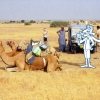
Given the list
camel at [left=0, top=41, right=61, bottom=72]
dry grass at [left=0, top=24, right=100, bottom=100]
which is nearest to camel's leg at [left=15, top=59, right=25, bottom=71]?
camel at [left=0, top=41, right=61, bottom=72]

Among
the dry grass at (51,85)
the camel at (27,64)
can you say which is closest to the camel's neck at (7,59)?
the camel at (27,64)

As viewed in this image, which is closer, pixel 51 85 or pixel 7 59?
pixel 51 85

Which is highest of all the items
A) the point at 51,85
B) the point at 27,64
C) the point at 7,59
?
the point at 7,59

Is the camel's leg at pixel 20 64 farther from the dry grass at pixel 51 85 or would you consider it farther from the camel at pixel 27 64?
the dry grass at pixel 51 85

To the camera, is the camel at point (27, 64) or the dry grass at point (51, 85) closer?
the dry grass at point (51, 85)

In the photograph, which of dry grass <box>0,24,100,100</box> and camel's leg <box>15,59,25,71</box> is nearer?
dry grass <box>0,24,100,100</box>

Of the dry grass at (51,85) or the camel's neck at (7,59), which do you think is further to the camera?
the camel's neck at (7,59)

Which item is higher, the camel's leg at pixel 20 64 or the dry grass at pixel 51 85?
the camel's leg at pixel 20 64

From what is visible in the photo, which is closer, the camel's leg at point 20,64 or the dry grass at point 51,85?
the dry grass at point 51,85

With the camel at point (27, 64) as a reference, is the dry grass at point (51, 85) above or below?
Result: below

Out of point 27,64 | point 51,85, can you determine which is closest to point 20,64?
point 27,64

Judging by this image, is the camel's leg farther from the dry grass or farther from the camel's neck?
the dry grass

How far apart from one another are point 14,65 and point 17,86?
2.15 meters

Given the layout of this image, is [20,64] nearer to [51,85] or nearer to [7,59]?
[7,59]
